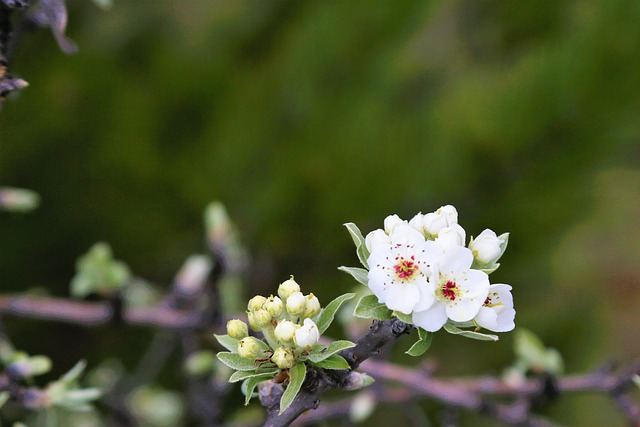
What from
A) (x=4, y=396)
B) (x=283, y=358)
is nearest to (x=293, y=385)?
(x=283, y=358)

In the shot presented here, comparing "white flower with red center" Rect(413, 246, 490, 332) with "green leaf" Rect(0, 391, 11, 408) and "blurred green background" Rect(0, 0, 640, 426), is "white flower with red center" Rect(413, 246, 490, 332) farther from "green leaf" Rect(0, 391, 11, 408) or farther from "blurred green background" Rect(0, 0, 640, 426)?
"blurred green background" Rect(0, 0, 640, 426)

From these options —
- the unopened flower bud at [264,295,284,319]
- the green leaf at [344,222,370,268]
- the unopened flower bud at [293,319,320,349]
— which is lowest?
the unopened flower bud at [293,319,320,349]

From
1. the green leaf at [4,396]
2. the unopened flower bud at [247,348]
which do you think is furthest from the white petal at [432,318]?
the green leaf at [4,396]

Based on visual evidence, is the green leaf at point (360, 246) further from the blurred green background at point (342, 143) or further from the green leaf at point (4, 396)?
the blurred green background at point (342, 143)

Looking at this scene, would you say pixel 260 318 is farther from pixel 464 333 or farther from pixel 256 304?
pixel 464 333

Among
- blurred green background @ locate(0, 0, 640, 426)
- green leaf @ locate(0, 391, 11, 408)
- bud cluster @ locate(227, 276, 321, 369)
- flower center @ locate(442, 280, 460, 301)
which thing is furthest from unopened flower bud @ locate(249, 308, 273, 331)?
blurred green background @ locate(0, 0, 640, 426)
